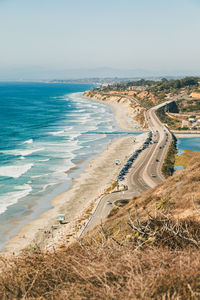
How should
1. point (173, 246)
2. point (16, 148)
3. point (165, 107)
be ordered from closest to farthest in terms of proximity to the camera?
point (173, 246), point (16, 148), point (165, 107)

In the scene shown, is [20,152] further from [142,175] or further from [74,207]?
[142,175]

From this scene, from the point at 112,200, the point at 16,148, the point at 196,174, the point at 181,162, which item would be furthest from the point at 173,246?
the point at 16,148

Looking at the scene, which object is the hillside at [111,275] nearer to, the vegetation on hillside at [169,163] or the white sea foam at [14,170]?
the vegetation on hillside at [169,163]

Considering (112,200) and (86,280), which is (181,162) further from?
(86,280)

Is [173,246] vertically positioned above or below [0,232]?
above

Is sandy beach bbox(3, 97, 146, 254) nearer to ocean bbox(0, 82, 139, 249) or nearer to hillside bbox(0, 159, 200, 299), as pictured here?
ocean bbox(0, 82, 139, 249)

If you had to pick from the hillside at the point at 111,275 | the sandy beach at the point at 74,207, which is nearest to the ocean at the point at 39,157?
the sandy beach at the point at 74,207
